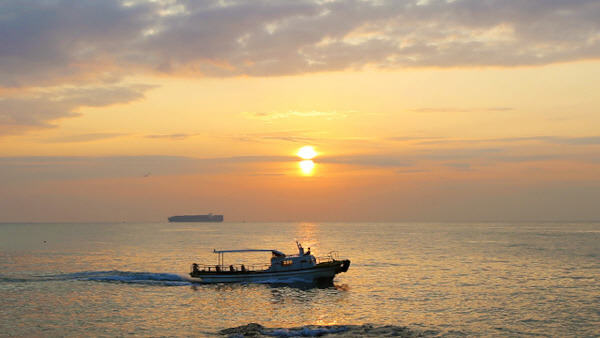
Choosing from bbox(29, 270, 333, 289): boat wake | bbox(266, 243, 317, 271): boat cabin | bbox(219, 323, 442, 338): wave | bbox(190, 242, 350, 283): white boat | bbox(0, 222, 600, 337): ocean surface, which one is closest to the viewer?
bbox(219, 323, 442, 338): wave

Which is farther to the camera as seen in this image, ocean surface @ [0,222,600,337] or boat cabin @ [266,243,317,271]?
boat cabin @ [266,243,317,271]

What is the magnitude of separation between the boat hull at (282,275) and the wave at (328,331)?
92.4 ft

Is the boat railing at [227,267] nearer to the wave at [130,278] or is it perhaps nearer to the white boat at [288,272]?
the white boat at [288,272]

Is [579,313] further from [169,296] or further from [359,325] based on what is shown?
[169,296]

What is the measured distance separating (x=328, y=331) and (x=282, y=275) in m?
31.6

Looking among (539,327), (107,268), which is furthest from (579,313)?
(107,268)

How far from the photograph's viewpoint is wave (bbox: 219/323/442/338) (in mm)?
43188

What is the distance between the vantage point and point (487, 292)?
66.6 metres

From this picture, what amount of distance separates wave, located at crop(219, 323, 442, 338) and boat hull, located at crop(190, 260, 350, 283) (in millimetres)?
28161

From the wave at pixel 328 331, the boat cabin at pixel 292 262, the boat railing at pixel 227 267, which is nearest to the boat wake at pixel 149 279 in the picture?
the boat cabin at pixel 292 262

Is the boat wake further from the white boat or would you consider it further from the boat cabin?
the boat cabin

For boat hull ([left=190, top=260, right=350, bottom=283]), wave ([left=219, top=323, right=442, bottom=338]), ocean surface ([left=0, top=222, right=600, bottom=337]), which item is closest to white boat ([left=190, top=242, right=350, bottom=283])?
boat hull ([left=190, top=260, right=350, bottom=283])

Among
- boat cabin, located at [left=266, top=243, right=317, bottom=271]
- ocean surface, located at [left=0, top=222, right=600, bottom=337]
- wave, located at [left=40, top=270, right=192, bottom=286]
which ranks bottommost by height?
ocean surface, located at [left=0, top=222, right=600, bottom=337]

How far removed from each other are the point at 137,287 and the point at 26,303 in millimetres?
15337
